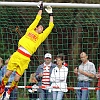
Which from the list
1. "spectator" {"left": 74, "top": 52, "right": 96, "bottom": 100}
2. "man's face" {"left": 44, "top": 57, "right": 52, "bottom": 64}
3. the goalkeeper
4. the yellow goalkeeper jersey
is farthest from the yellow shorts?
"spectator" {"left": 74, "top": 52, "right": 96, "bottom": 100}

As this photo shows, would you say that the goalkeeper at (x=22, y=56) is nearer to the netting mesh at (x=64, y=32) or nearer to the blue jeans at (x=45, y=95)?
the netting mesh at (x=64, y=32)

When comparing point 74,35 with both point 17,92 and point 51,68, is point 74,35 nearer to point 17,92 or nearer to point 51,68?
point 51,68

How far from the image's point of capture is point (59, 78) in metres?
13.0

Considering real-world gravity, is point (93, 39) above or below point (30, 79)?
above

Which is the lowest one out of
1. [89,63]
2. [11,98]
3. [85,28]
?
[11,98]

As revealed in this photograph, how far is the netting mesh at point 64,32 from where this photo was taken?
12.8 metres

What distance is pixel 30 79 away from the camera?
14.0m

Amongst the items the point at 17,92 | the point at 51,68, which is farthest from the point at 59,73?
the point at 17,92

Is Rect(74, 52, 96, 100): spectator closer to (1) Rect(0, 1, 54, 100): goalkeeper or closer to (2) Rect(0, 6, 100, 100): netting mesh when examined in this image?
(2) Rect(0, 6, 100, 100): netting mesh

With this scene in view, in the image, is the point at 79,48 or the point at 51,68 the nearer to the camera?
the point at 51,68

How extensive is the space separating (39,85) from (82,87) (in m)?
1.05

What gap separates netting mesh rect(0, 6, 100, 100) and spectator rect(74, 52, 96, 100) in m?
0.52

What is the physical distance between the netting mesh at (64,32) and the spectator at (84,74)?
0.52 meters

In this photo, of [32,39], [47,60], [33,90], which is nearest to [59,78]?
[47,60]
